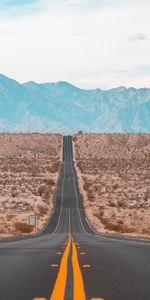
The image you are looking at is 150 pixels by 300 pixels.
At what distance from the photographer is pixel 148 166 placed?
530ft

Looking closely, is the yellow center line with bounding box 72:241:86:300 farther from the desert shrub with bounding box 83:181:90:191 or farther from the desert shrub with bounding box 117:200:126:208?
the desert shrub with bounding box 83:181:90:191

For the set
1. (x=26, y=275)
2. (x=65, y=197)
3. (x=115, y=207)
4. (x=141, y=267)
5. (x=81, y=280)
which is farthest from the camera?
(x=65, y=197)

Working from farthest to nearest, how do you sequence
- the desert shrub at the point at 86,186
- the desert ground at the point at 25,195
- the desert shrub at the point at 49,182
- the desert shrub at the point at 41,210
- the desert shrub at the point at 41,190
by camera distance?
1. the desert shrub at the point at 49,182
2. the desert shrub at the point at 86,186
3. the desert shrub at the point at 41,190
4. the desert shrub at the point at 41,210
5. the desert ground at the point at 25,195

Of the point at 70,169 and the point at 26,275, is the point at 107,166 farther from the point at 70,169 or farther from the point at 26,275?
the point at 26,275

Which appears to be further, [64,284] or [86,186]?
[86,186]

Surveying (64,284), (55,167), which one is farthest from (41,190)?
(64,284)

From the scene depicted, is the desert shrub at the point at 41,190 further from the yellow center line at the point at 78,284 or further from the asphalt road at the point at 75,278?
the yellow center line at the point at 78,284

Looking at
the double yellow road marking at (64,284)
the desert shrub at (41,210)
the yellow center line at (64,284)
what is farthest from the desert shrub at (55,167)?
the double yellow road marking at (64,284)

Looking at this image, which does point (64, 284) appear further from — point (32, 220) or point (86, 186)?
point (86, 186)

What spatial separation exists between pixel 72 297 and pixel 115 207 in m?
82.7

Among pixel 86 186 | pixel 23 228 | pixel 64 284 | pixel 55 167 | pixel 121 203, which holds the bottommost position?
pixel 23 228

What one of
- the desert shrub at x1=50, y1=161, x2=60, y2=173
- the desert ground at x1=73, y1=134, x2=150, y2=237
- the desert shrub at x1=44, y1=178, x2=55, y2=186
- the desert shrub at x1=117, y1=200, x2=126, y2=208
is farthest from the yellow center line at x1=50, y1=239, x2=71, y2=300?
the desert shrub at x1=50, y1=161, x2=60, y2=173

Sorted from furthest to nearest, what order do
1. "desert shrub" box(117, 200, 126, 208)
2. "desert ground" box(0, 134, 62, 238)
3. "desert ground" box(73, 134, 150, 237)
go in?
"desert shrub" box(117, 200, 126, 208), "desert ground" box(73, 134, 150, 237), "desert ground" box(0, 134, 62, 238)

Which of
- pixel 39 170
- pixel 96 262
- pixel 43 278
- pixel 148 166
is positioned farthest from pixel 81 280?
pixel 148 166
